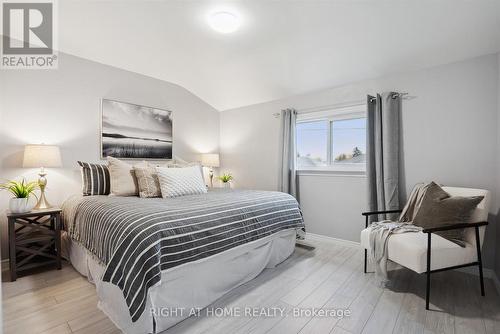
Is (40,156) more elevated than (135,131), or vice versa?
(135,131)

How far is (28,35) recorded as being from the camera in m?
2.63

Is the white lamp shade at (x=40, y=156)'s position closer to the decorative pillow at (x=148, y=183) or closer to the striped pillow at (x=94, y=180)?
the striped pillow at (x=94, y=180)

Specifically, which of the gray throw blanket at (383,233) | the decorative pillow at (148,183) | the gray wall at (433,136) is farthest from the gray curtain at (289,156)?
the decorative pillow at (148,183)

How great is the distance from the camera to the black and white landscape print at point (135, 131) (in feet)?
10.8

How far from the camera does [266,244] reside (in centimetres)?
249

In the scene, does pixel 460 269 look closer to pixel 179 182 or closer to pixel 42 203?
pixel 179 182

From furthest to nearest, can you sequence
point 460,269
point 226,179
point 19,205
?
point 226,179 → point 460,269 → point 19,205

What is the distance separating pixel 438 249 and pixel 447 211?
0.38 m

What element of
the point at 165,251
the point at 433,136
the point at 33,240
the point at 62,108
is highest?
the point at 62,108

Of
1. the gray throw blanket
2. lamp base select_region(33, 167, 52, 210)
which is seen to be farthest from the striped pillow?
the gray throw blanket

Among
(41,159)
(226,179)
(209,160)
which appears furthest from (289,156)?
(41,159)

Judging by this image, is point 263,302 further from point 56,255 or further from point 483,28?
point 483,28

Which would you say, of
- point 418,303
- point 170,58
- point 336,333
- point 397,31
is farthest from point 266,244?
point 170,58

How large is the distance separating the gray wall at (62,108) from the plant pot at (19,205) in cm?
39
